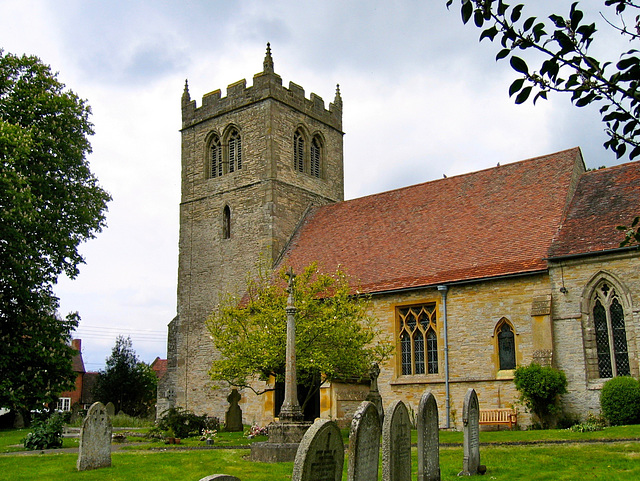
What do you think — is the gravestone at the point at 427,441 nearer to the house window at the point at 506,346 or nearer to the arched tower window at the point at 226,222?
the house window at the point at 506,346

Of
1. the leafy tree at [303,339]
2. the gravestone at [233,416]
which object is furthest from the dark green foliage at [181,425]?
the leafy tree at [303,339]

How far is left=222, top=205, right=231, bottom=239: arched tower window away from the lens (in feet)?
103

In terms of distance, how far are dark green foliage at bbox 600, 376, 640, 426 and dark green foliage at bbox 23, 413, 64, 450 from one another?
14748mm

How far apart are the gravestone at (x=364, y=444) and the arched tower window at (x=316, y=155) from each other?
84.0ft

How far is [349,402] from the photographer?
72.8ft

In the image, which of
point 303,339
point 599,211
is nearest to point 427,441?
point 303,339

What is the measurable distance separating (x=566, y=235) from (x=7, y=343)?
18.2m

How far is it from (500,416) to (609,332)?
3.93 m

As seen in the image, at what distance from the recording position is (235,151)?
32.3m

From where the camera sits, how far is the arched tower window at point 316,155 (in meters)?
33.6

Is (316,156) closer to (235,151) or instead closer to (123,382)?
(235,151)

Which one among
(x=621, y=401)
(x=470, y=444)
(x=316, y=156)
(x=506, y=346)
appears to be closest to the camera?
(x=470, y=444)

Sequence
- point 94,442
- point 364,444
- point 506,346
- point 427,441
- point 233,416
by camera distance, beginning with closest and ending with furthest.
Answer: point 364,444, point 427,441, point 94,442, point 506,346, point 233,416

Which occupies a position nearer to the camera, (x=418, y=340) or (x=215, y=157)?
(x=418, y=340)
